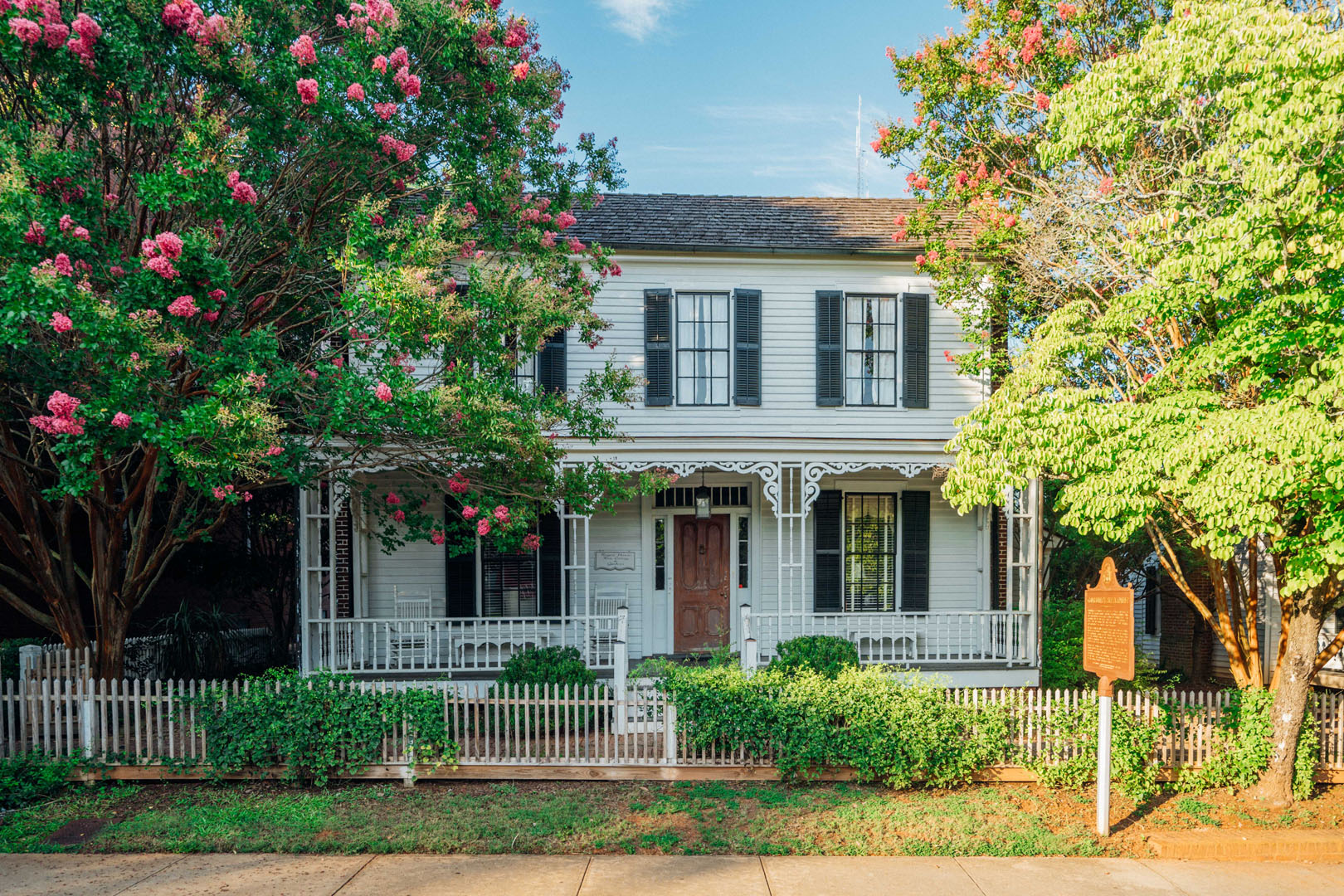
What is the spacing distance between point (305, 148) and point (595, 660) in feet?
24.6

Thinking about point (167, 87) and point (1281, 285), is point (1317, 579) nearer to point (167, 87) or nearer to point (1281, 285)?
point (1281, 285)

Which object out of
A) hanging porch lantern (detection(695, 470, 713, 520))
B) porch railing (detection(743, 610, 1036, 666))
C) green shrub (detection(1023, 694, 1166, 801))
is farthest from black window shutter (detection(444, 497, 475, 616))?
green shrub (detection(1023, 694, 1166, 801))

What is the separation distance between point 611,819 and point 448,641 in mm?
5584

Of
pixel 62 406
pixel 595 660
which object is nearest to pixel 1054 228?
pixel 595 660

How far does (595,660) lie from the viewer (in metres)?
12.6

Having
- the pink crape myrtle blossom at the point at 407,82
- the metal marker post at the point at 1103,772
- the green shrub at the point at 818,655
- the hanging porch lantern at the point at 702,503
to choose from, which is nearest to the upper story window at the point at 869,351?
the hanging porch lantern at the point at 702,503

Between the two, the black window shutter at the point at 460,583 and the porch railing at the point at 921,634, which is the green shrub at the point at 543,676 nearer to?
the porch railing at the point at 921,634

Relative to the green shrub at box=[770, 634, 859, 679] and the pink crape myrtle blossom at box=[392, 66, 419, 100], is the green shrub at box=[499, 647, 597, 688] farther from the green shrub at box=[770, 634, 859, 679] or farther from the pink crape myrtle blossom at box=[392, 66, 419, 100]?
the pink crape myrtle blossom at box=[392, 66, 419, 100]

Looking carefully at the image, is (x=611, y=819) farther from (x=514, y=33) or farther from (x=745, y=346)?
(x=514, y=33)

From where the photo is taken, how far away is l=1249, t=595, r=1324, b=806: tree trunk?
821 cm

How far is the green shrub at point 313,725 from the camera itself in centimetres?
851

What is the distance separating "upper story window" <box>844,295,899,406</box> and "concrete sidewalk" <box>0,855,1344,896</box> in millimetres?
7428

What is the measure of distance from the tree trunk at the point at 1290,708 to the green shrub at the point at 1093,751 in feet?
3.19

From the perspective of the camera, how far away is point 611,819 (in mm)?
7723
